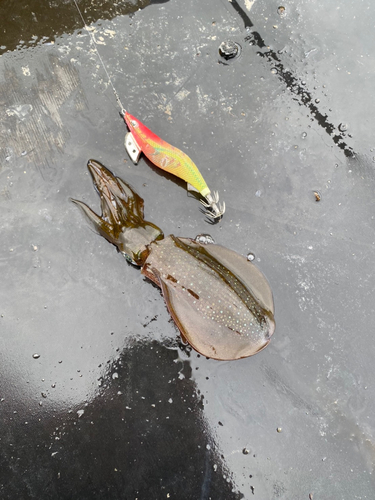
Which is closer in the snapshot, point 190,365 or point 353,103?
point 190,365

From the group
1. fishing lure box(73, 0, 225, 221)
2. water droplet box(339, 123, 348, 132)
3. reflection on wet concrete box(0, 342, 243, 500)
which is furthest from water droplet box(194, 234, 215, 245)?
water droplet box(339, 123, 348, 132)

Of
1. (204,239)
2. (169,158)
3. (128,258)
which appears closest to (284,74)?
(169,158)

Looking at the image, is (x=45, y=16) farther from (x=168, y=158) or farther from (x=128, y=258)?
(x=128, y=258)

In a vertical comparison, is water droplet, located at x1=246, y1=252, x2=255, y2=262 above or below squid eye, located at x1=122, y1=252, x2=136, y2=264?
above

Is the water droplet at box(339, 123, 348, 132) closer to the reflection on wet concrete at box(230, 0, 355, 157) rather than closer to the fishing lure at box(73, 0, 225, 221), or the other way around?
the reflection on wet concrete at box(230, 0, 355, 157)

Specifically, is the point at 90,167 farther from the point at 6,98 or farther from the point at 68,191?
the point at 6,98

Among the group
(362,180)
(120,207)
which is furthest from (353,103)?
(120,207)

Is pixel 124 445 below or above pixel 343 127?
below
